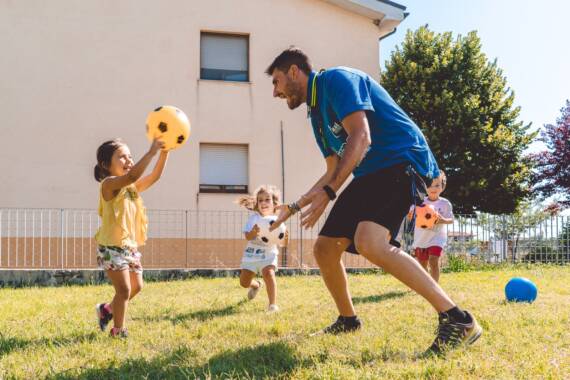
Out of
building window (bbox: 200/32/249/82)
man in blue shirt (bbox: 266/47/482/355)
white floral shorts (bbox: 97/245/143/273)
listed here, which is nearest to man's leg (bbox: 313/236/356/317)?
man in blue shirt (bbox: 266/47/482/355)

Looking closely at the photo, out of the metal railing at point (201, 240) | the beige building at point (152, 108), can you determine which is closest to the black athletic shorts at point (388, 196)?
the metal railing at point (201, 240)

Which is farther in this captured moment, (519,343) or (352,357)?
(519,343)

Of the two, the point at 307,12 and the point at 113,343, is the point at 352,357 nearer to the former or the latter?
the point at 113,343

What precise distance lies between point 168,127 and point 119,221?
2.73 ft

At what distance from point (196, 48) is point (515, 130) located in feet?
36.6

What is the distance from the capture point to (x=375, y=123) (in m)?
3.64

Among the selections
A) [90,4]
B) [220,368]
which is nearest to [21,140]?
[90,4]

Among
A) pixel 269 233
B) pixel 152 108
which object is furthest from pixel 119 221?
pixel 152 108

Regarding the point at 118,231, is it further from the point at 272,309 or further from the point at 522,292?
the point at 522,292

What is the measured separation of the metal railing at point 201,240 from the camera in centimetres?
1206

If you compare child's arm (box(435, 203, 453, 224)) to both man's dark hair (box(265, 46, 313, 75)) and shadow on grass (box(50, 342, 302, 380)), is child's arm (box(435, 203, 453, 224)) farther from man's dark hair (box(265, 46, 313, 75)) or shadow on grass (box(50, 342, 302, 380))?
shadow on grass (box(50, 342, 302, 380))

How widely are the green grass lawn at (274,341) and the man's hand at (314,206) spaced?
771 mm

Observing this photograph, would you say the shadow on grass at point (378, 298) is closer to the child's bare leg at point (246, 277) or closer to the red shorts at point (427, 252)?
the red shorts at point (427, 252)

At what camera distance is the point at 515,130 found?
752 inches
